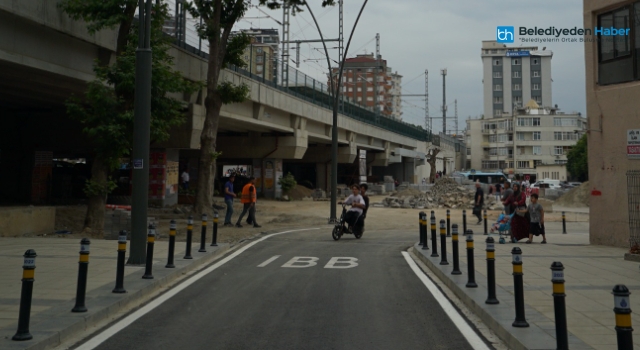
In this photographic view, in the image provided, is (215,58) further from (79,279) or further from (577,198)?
(577,198)

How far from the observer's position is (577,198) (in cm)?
4406

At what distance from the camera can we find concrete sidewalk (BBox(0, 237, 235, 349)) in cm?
666

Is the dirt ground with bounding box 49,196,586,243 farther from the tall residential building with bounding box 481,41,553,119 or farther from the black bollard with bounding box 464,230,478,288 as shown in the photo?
the tall residential building with bounding box 481,41,553,119

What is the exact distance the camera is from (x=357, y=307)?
8.31 meters

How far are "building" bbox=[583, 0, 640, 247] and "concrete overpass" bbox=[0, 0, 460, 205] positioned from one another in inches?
558

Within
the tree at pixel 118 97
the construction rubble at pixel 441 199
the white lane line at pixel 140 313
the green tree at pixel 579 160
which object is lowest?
the white lane line at pixel 140 313

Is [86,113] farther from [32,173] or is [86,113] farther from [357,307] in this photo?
[32,173]

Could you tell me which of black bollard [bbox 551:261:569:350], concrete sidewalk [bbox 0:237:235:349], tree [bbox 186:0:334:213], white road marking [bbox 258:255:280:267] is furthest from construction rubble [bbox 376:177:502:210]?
black bollard [bbox 551:261:569:350]

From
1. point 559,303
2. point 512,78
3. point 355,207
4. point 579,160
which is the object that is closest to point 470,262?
point 559,303

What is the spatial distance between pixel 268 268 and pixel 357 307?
13.6ft

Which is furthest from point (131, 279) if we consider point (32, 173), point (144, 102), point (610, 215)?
point (32, 173)

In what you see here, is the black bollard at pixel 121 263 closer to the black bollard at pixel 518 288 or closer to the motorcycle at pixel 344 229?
the black bollard at pixel 518 288

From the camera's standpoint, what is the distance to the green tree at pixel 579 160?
8072 centimetres

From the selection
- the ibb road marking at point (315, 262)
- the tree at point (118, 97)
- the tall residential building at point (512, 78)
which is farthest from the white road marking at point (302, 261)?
Answer: the tall residential building at point (512, 78)
